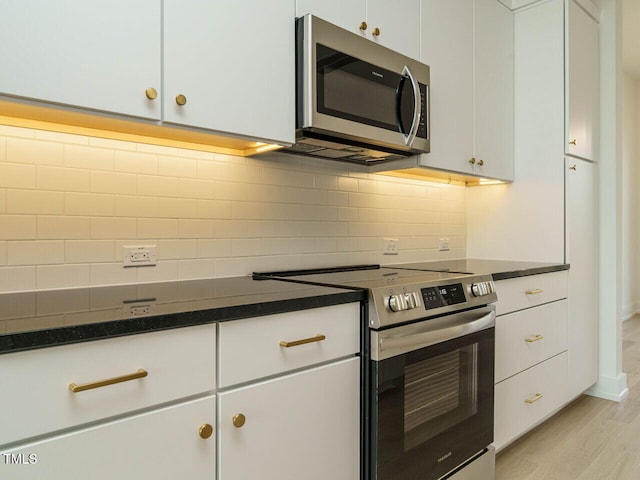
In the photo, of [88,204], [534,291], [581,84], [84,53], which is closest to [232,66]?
[84,53]

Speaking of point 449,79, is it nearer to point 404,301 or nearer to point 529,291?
point 529,291

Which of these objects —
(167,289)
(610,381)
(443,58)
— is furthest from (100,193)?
(610,381)

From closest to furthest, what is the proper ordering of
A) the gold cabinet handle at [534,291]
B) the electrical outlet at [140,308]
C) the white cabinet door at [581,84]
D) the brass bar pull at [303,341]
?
the electrical outlet at [140,308], the brass bar pull at [303,341], the gold cabinet handle at [534,291], the white cabinet door at [581,84]

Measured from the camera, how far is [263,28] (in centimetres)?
156

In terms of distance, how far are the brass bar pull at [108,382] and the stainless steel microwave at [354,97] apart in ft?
3.32

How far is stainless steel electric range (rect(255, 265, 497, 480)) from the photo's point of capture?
1.49 m

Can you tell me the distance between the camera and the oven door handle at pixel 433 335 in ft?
4.94

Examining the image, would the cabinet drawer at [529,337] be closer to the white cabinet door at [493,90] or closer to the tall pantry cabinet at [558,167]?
the tall pantry cabinet at [558,167]

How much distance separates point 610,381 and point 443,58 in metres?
2.44

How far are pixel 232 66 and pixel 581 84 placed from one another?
239 centimetres

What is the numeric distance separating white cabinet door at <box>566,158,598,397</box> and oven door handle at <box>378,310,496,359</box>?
1.12 m

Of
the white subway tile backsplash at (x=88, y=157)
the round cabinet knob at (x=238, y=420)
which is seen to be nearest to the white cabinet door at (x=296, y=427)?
the round cabinet knob at (x=238, y=420)

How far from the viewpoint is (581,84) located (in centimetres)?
283

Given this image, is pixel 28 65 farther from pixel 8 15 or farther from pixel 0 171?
pixel 0 171
